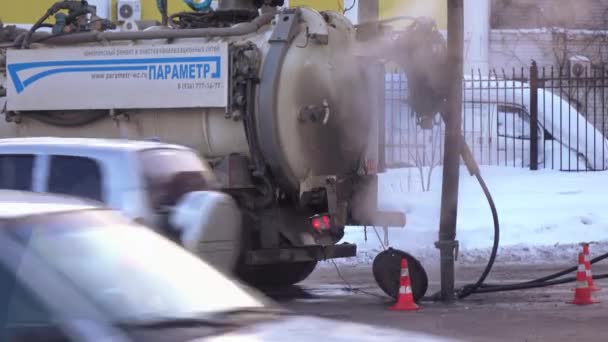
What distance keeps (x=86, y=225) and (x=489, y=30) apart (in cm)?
2543

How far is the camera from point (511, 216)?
16.5 metres

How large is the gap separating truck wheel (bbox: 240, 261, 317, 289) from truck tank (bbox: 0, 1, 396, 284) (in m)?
0.78

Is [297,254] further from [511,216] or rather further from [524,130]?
[524,130]

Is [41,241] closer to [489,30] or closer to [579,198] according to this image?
[579,198]

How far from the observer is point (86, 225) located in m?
4.52

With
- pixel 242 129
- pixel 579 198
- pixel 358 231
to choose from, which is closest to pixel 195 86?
pixel 242 129

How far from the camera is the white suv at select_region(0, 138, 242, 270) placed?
25.4ft

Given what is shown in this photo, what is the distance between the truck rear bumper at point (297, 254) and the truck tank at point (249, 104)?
0.01 metres

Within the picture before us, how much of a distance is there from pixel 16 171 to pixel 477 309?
4.88 m

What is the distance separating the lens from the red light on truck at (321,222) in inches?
456

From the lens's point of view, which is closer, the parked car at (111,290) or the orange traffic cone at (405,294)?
the parked car at (111,290)

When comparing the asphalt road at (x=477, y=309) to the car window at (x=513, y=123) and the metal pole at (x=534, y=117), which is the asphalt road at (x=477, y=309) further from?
the car window at (x=513, y=123)

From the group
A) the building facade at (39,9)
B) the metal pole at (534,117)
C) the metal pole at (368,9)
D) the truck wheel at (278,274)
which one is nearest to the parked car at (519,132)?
the metal pole at (534,117)

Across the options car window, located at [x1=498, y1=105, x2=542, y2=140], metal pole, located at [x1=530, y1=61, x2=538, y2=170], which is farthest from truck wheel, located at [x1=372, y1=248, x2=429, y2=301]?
car window, located at [x1=498, y1=105, x2=542, y2=140]
